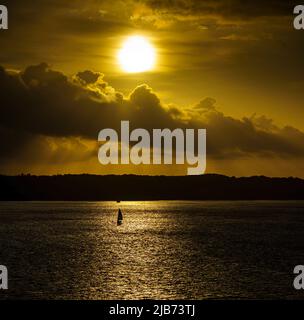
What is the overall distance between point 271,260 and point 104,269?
30649 millimetres

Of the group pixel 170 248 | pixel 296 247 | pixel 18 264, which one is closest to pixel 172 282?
pixel 18 264

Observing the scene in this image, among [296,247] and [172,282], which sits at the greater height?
[296,247]

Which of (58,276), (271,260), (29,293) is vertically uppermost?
(271,260)

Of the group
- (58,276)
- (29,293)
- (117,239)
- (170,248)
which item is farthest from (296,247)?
(29,293)

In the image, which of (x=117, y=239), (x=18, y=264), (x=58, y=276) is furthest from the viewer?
(x=117, y=239)
